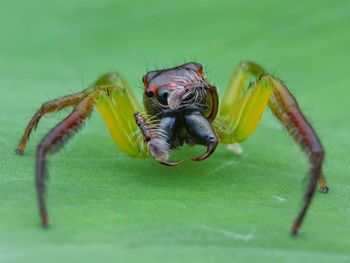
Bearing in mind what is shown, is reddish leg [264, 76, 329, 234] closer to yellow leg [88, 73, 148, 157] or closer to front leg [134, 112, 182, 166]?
front leg [134, 112, 182, 166]

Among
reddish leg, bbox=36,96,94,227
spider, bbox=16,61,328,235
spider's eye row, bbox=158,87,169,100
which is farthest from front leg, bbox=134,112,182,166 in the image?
reddish leg, bbox=36,96,94,227

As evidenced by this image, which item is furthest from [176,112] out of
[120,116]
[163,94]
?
[120,116]

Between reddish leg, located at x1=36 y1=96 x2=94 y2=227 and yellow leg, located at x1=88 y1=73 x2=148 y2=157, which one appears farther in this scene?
yellow leg, located at x1=88 y1=73 x2=148 y2=157

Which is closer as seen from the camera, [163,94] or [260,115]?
[163,94]

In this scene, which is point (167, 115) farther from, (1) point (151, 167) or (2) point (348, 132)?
(2) point (348, 132)

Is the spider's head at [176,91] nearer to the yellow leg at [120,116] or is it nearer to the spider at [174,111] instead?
the spider at [174,111]

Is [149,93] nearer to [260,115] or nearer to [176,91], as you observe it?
[176,91]
